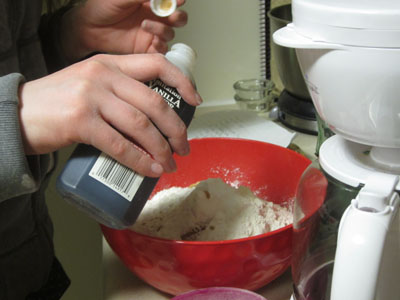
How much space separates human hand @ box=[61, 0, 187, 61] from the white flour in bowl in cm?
27

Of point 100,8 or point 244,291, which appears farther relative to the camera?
point 100,8

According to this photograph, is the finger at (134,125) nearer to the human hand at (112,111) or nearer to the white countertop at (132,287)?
the human hand at (112,111)

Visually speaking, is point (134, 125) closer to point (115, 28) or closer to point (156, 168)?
point (156, 168)

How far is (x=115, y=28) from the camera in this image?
0.79 meters

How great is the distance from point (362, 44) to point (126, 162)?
25 cm

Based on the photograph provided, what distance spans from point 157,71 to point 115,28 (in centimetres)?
35

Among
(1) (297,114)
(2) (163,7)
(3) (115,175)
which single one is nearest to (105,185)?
(3) (115,175)

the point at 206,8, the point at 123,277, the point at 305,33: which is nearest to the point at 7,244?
the point at 123,277

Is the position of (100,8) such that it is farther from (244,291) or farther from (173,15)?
(244,291)

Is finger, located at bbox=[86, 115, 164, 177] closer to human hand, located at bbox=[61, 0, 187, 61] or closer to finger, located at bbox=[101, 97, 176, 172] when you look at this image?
finger, located at bbox=[101, 97, 176, 172]

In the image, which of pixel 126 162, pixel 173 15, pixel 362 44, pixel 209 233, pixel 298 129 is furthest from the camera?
pixel 298 129

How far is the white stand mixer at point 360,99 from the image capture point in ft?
1.08

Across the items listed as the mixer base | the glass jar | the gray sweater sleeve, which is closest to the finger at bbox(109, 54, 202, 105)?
the gray sweater sleeve

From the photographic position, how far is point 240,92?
1167 mm
